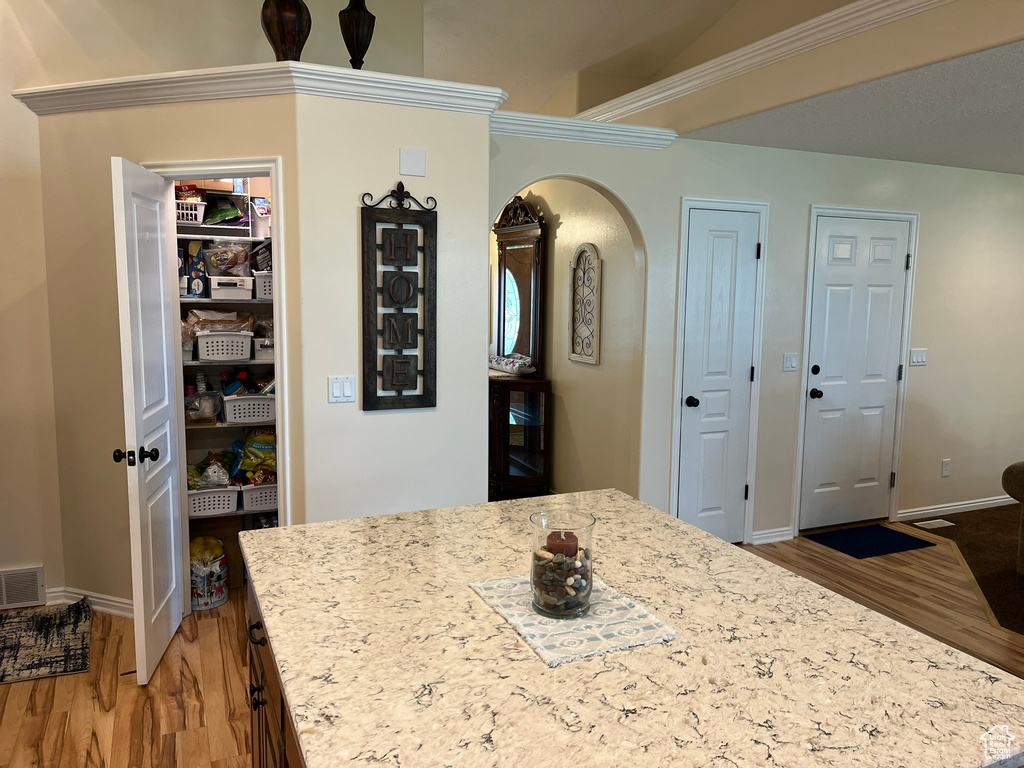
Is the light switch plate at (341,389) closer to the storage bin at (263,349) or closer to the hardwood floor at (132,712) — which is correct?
the storage bin at (263,349)

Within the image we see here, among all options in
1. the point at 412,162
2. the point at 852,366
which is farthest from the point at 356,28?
the point at 852,366

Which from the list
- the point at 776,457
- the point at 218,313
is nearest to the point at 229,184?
the point at 218,313

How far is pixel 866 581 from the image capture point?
3834mm

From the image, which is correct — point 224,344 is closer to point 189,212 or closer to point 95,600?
point 189,212

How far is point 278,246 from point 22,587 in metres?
2.09

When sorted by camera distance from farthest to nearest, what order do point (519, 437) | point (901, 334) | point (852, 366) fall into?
point (519, 437) → point (901, 334) → point (852, 366)

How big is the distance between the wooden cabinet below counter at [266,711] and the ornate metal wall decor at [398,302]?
4.66 ft

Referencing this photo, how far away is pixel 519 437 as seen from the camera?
516 cm

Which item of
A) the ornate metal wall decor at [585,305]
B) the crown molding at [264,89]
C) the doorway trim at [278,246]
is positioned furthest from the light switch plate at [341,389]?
the ornate metal wall decor at [585,305]

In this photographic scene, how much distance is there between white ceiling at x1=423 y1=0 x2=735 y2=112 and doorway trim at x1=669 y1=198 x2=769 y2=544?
121 cm

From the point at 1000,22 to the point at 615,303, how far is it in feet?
7.86

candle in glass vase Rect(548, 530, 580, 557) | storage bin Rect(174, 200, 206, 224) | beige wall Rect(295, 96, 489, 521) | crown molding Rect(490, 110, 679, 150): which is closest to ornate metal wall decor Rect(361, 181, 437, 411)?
beige wall Rect(295, 96, 489, 521)

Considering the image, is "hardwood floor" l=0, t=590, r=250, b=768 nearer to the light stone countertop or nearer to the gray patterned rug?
the gray patterned rug

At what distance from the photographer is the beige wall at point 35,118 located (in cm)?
308
